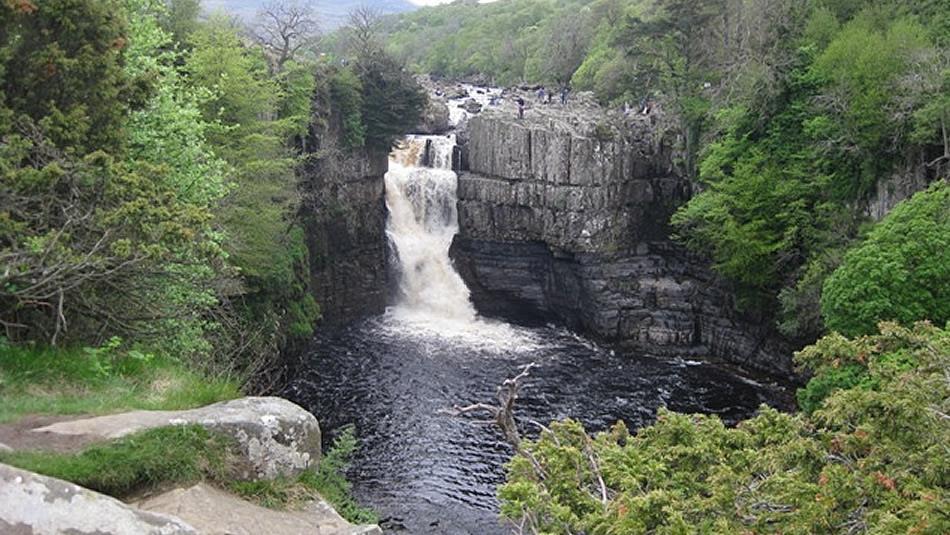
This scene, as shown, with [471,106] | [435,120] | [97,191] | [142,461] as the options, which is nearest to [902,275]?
[97,191]

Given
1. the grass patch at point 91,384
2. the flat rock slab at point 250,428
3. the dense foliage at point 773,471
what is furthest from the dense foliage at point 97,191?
the dense foliage at point 773,471

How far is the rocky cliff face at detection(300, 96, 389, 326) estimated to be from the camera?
46.6m

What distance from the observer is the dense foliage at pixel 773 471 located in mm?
11859

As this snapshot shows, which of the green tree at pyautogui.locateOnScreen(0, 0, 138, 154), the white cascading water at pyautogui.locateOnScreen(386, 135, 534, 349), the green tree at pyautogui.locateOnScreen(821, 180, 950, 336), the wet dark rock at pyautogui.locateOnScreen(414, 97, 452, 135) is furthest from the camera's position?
the wet dark rock at pyautogui.locateOnScreen(414, 97, 452, 135)

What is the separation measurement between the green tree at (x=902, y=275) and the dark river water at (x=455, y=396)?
29.8 feet

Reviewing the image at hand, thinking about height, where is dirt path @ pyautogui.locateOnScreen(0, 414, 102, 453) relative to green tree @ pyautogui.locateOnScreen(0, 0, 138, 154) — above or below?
below

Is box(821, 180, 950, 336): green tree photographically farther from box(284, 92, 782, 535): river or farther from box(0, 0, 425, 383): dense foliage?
box(0, 0, 425, 383): dense foliage

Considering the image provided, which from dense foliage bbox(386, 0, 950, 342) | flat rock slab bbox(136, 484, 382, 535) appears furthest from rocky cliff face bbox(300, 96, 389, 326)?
flat rock slab bbox(136, 484, 382, 535)

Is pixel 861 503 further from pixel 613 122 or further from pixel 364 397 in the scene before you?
pixel 613 122

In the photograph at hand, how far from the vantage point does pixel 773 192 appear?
125ft

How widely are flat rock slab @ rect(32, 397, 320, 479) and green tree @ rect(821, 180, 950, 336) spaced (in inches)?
854

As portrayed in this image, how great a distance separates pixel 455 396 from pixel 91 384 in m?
24.2

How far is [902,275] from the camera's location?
87.8 feet

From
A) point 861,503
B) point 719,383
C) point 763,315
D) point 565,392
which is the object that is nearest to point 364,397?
point 565,392
